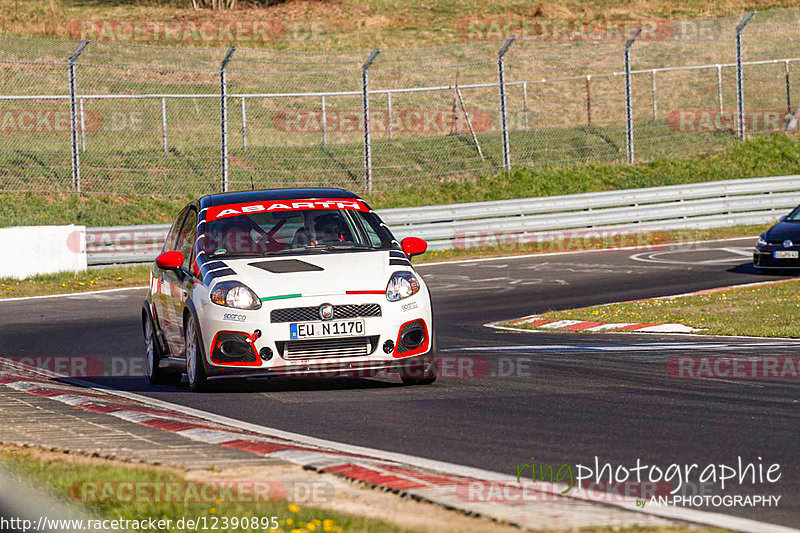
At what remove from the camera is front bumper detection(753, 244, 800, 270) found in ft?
66.5

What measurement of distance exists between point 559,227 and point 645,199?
2245mm

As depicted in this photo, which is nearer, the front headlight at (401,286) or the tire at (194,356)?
the front headlight at (401,286)

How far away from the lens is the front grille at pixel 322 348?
9594mm

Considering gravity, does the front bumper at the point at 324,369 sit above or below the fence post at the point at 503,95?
below

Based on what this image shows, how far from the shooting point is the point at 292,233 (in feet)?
35.2

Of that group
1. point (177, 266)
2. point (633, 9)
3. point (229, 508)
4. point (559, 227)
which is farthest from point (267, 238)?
point (633, 9)

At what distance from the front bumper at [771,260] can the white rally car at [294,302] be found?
11.1 metres

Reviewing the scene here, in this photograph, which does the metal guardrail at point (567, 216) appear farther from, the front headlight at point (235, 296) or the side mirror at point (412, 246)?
the front headlight at point (235, 296)

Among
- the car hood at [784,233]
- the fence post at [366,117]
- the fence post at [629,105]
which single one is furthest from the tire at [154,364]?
the fence post at [629,105]

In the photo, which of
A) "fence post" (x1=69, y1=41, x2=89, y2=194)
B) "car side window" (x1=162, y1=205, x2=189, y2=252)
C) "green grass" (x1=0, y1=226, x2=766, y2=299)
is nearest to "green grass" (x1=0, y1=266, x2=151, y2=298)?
"green grass" (x1=0, y1=226, x2=766, y2=299)

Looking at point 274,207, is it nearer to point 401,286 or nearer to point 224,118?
point 401,286

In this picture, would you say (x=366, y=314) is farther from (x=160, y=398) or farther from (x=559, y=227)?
(x=559, y=227)

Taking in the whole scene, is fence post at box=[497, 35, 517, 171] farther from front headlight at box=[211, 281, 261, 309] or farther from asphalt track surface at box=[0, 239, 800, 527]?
front headlight at box=[211, 281, 261, 309]

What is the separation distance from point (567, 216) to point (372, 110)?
11.0m
